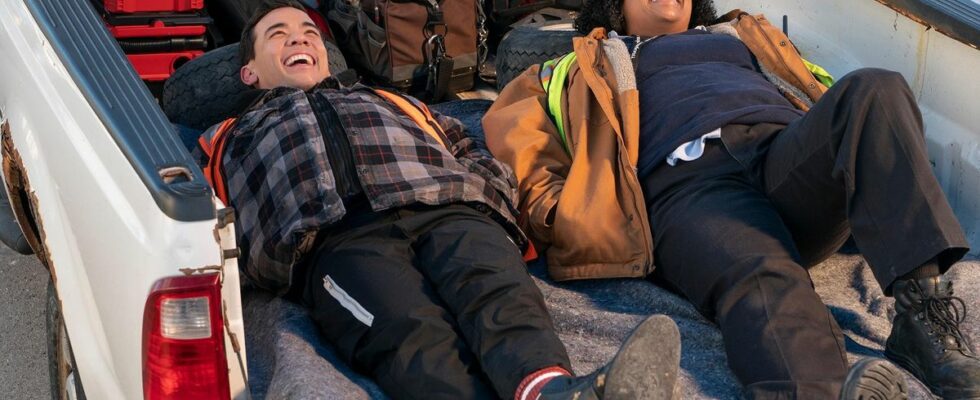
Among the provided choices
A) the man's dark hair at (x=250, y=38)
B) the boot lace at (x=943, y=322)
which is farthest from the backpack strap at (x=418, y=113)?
the boot lace at (x=943, y=322)

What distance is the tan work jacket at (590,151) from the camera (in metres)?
3.20

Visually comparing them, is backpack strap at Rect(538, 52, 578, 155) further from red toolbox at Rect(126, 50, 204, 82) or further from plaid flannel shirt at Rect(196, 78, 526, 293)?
red toolbox at Rect(126, 50, 204, 82)

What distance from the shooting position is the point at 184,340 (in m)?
2.00

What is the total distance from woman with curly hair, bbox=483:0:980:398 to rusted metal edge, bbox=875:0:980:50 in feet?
1.04

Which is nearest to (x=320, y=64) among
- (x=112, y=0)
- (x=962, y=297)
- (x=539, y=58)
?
(x=539, y=58)

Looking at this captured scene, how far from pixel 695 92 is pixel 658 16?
52 cm

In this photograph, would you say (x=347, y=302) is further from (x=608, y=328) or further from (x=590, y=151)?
(x=590, y=151)

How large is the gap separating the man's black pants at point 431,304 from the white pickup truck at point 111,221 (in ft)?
1.03

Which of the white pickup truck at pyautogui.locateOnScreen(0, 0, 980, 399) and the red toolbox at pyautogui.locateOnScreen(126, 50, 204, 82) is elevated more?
the white pickup truck at pyautogui.locateOnScreen(0, 0, 980, 399)

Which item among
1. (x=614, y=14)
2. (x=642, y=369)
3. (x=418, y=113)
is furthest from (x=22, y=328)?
(x=642, y=369)

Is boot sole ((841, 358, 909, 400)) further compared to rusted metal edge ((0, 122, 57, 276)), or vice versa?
rusted metal edge ((0, 122, 57, 276))

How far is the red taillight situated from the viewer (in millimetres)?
1952

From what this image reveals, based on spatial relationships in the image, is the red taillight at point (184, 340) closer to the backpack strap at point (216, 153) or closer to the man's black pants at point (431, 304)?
the man's black pants at point (431, 304)

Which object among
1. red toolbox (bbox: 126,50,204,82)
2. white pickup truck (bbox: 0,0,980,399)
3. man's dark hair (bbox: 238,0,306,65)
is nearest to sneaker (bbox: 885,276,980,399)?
white pickup truck (bbox: 0,0,980,399)
